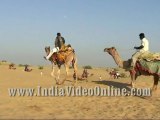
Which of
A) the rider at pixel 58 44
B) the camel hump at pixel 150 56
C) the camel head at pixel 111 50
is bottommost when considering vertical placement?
the camel hump at pixel 150 56

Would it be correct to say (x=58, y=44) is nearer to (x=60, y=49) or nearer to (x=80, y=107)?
(x=60, y=49)

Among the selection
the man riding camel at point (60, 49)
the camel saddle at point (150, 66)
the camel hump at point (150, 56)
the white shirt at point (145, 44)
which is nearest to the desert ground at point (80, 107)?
the camel saddle at point (150, 66)

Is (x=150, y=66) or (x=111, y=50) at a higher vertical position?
(x=111, y=50)

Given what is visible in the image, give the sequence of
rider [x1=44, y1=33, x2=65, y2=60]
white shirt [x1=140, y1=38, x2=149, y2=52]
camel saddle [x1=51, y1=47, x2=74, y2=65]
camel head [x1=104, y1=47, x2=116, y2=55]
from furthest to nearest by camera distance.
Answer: rider [x1=44, y1=33, x2=65, y2=60], camel saddle [x1=51, y1=47, x2=74, y2=65], camel head [x1=104, y1=47, x2=116, y2=55], white shirt [x1=140, y1=38, x2=149, y2=52]

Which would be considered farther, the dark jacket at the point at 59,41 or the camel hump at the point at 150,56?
the dark jacket at the point at 59,41

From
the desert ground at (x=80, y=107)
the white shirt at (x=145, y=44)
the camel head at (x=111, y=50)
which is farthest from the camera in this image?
the camel head at (x=111, y=50)

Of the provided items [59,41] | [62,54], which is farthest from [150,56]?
[59,41]

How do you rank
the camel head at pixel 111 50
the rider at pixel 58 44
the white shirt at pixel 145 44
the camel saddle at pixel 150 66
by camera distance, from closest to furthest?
the camel saddle at pixel 150 66 → the white shirt at pixel 145 44 → the camel head at pixel 111 50 → the rider at pixel 58 44

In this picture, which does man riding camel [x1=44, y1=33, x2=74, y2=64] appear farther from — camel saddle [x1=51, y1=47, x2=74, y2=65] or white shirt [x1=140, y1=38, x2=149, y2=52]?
white shirt [x1=140, y1=38, x2=149, y2=52]

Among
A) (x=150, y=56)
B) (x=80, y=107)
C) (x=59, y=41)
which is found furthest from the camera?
(x=59, y=41)

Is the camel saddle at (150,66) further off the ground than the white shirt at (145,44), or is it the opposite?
the white shirt at (145,44)

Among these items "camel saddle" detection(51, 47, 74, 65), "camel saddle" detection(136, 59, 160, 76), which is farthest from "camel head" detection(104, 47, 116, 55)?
"camel saddle" detection(51, 47, 74, 65)

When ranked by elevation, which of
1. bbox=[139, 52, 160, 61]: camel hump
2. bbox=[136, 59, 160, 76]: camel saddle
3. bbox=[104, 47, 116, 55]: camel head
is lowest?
bbox=[136, 59, 160, 76]: camel saddle

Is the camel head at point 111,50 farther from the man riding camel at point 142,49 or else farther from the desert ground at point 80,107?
the desert ground at point 80,107
